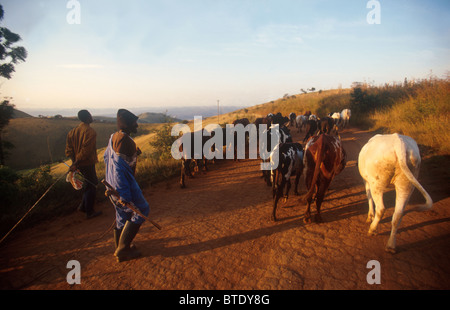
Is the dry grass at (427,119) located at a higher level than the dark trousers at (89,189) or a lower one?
higher

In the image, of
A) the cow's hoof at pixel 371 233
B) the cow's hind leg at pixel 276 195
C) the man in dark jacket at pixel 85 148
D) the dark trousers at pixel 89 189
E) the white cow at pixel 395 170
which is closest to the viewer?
the white cow at pixel 395 170

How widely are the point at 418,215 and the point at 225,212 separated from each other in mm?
3901

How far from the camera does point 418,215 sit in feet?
13.0

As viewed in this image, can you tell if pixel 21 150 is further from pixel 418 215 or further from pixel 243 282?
pixel 418 215

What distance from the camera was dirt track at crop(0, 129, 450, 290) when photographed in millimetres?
2783

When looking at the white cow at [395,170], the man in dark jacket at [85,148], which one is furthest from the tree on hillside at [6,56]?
the white cow at [395,170]

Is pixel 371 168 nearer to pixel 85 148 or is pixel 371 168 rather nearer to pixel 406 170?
pixel 406 170

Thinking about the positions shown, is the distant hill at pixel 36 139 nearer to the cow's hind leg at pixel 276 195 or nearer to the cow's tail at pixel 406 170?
the cow's hind leg at pixel 276 195

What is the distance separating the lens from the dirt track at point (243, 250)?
278cm

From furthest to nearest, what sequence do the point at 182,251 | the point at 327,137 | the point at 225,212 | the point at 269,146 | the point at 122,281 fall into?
the point at 269,146 → the point at 225,212 → the point at 327,137 → the point at 182,251 → the point at 122,281

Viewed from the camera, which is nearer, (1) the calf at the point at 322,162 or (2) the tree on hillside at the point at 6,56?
(1) the calf at the point at 322,162

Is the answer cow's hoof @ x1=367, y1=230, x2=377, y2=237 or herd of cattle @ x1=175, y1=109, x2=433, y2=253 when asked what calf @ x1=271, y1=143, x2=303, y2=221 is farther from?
cow's hoof @ x1=367, y1=230, x2=377, y2=237
